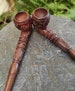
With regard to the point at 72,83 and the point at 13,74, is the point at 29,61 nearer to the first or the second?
the point at 13,74

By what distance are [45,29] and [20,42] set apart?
0.24 metres

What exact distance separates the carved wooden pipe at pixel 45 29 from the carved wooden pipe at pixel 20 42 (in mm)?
67

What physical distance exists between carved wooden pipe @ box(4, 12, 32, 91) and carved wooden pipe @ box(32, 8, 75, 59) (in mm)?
67

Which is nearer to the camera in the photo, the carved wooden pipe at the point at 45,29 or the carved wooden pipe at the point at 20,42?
the carved wooden pipe at the point at 20,42

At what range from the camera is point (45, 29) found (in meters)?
2.21

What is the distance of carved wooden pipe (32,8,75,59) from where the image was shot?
6.95 feet

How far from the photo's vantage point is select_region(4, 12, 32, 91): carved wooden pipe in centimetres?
201

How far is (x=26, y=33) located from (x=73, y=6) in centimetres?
135

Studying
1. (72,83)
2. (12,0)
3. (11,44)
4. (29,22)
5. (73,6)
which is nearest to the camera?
(72,83)

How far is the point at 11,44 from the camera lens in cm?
235

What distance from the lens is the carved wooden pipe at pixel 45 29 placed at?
6.95 feet

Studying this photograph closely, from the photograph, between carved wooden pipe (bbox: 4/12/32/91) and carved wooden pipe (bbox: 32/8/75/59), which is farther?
carved wooden pipe (bbox: 32/8/75/59)

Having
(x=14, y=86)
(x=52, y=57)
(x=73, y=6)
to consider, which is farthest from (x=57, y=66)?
(x=73, y=6)

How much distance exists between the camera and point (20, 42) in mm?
2188
